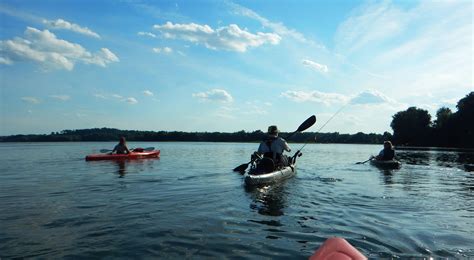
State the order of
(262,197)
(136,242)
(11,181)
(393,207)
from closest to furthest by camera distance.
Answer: (136,242)
(393,207)
(262,197)
(11,181)

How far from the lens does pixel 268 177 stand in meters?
13.1

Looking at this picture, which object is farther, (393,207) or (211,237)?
(393,207)

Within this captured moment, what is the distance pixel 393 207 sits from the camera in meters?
9.62

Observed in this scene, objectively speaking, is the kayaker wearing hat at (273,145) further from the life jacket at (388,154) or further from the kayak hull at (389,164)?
the life jacket at (388,154)

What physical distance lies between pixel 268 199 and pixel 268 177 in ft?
8.27

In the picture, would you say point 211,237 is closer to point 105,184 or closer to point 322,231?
point 322,231

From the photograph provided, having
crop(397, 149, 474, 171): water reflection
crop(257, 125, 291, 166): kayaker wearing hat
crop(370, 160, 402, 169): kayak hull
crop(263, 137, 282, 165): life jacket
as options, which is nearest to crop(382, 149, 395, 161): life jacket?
crop(370, 160, 402, 169): kayak hull

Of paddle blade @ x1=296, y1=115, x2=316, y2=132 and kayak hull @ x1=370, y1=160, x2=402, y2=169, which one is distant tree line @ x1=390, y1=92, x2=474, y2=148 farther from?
paddle blade @ x1=296, y1=115, x2=316, y2=132

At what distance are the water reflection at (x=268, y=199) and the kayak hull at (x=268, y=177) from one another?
22 centimetres

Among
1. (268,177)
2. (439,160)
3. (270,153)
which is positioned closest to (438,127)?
(439,160)

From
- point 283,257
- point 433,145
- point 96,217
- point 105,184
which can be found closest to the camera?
point 283,257

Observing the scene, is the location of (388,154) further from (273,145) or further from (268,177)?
(268,177)

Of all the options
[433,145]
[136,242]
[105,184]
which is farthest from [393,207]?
[433,145]

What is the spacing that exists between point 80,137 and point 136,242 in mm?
106657
